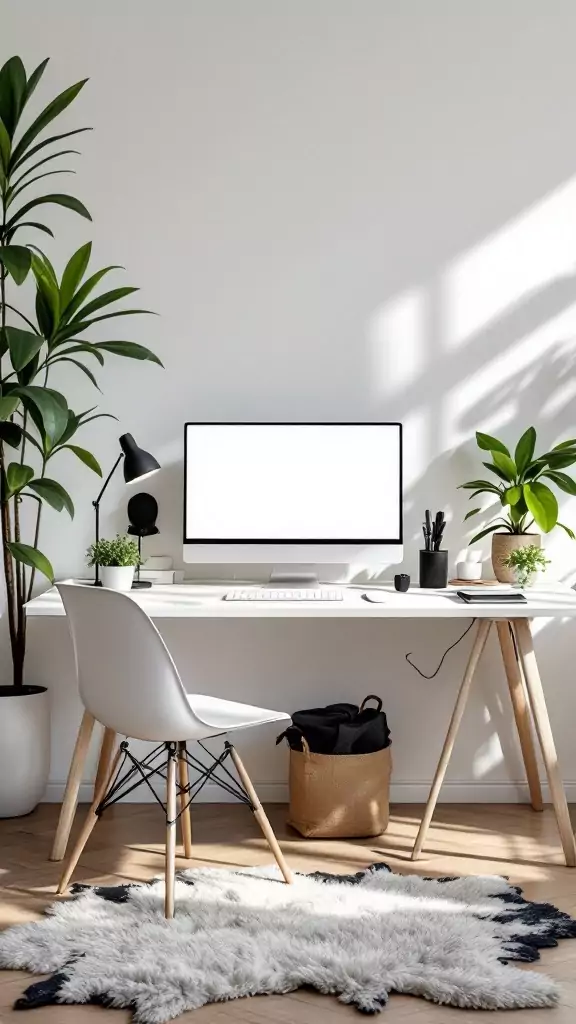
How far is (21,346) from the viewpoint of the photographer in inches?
115

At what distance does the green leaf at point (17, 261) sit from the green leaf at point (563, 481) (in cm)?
160

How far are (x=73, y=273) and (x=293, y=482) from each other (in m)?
0.90

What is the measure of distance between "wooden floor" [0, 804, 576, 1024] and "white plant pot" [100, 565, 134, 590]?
71 cm

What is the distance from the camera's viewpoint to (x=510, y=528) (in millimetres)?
3324

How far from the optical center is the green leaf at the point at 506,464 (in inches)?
129

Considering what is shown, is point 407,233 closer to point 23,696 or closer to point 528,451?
point 528,451

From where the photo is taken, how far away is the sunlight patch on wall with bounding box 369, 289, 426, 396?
3.46 m

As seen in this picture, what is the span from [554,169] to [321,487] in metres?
1.26

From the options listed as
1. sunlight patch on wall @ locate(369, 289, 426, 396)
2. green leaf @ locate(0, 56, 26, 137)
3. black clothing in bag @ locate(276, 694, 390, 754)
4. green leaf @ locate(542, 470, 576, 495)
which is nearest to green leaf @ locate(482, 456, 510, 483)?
green leaf @ locate(542, 470, 576, 495)

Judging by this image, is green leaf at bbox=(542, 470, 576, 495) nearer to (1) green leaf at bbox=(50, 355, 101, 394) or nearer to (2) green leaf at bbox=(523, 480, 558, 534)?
(2) green leaf at bbox=(523, 480, 558, 534)

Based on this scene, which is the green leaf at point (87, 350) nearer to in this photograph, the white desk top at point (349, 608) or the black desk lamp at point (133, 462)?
the black desk lamp at point (133, 462)

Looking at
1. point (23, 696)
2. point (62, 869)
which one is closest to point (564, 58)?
point (23, 696)

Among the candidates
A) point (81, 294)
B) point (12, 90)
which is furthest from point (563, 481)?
point (12, 90)

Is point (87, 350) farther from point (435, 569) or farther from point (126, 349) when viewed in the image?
point (435, 569)
